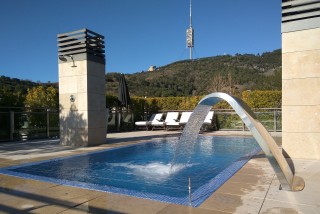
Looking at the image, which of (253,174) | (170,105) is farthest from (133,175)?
(170,105)

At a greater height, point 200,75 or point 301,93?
point 200,75

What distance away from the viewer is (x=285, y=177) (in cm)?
453

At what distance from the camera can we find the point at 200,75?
44.1 meters

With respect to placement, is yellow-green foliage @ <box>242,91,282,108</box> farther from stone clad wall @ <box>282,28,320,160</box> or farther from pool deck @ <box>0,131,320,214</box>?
pool deck @ <box>0,131,320,214</box>

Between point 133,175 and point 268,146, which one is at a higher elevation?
point 268,146

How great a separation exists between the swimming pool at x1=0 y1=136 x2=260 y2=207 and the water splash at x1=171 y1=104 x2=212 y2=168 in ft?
0.73

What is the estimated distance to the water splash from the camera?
274 inches

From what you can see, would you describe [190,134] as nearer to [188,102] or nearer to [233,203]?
[233,203]

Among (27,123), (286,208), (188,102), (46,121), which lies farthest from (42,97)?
(286,208)

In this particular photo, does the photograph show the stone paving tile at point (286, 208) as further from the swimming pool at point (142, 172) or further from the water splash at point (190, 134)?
the water splash at point (190, 134)

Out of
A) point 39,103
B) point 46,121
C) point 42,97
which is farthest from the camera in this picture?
point 42,97

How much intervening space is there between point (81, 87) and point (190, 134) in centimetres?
459

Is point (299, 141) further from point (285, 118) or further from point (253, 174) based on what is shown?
point (253, 174)

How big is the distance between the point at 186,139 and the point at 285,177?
498 cm
